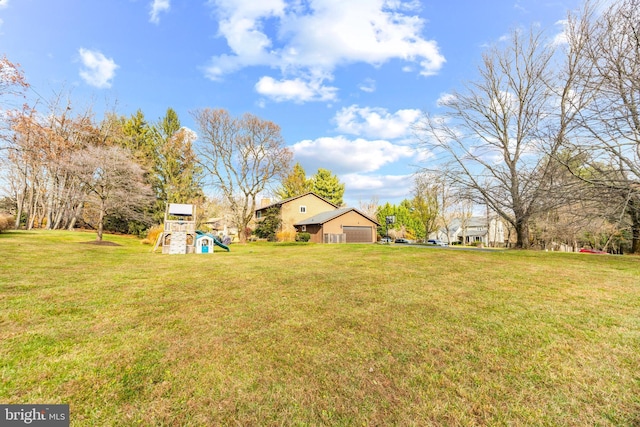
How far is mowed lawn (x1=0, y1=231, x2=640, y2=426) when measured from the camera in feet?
7.96

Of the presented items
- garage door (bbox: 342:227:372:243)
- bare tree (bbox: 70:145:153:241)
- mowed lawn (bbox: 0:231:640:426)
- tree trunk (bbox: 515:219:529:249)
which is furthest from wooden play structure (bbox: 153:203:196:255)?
tree trunk (bbox: 515:219:529:249)

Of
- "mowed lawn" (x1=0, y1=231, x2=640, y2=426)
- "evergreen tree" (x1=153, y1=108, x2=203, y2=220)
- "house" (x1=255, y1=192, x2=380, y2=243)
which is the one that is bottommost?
"mowed lawn" (x1=0, y1=231, x2=640, y2=426)

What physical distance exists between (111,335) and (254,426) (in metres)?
2.87

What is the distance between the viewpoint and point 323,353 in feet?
11.2

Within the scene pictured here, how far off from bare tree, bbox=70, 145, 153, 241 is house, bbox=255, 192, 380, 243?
14578 millimetres

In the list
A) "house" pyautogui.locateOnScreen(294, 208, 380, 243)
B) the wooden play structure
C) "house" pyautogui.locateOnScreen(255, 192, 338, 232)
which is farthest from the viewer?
"house" pyautogui.locateOnScreen(255, 192, 338, 232)

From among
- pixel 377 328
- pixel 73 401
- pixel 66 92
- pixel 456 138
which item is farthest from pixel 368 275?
pixel 66 92

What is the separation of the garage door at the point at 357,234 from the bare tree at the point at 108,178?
21.9 metres

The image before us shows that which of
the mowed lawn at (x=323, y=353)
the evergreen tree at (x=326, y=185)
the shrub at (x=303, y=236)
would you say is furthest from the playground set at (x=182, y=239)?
the evergreen tree at (x=326, y=185)

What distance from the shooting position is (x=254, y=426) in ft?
7.34

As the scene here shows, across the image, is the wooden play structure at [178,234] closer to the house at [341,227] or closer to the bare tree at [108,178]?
the bare tree at [108,178]

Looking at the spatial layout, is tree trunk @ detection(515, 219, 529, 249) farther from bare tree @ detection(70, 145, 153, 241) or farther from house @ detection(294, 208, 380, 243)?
bare tree @ detection(70, 145, 153, 241)

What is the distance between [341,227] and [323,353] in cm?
2889

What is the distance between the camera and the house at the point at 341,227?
103 feet
